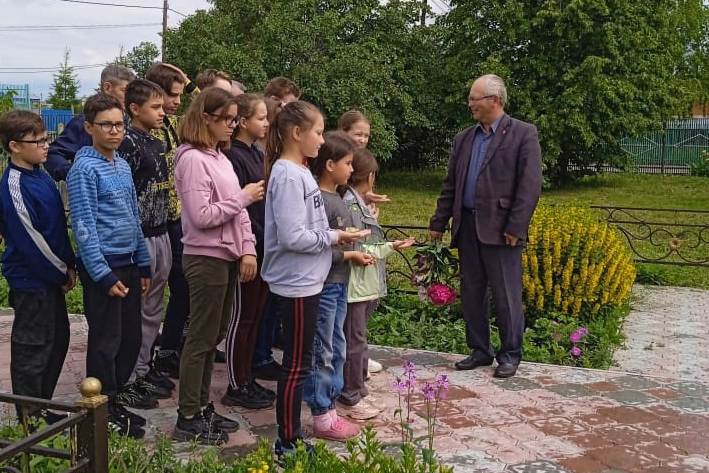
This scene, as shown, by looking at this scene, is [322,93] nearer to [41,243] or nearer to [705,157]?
[705,157]

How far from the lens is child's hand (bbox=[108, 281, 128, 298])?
369 cm

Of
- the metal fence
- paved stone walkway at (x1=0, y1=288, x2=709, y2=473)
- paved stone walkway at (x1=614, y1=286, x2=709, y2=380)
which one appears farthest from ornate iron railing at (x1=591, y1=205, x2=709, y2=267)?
the metal fence

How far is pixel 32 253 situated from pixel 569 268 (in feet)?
14.0

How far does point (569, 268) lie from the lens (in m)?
6.55

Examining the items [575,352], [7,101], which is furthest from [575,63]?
[575,352]

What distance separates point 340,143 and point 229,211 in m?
0.64

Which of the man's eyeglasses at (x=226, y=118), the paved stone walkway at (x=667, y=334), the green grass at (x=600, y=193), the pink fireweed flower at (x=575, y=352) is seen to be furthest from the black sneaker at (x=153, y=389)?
the green grass at (x=600, y=193)

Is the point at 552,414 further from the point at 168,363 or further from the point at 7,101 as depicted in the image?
the point at 7,101

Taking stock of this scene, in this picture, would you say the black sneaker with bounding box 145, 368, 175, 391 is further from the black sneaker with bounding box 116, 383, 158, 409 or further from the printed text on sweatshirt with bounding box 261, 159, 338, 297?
the printed text on sweatshirt with bounding box 261, 159, 338, 297

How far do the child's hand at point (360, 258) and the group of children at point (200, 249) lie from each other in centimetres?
1

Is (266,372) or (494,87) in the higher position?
(494,87)

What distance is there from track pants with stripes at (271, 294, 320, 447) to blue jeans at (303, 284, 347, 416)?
239 millimetres

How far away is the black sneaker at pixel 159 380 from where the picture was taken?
466 cm

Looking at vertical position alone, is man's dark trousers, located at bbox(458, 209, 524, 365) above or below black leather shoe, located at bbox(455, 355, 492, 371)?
above
